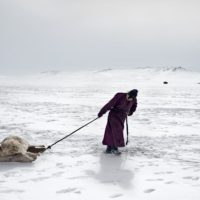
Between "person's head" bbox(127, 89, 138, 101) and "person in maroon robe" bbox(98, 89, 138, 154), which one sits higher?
"person's head" bbox(127, 89, 138, 101)

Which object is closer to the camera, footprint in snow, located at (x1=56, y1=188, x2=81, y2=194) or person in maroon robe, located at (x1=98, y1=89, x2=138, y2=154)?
footprint in snow, located at (x1=56, y1=188, x2=81, y2=194)

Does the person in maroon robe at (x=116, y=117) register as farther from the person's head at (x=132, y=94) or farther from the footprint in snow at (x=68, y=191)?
the footprint in snow at (x=68, y=191)

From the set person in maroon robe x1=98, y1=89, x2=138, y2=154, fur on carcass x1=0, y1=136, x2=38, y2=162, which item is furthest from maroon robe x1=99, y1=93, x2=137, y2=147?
fur on carcass x1=0, y1=136, x2=38, y2=162

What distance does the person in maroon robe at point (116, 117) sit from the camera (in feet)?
24.4

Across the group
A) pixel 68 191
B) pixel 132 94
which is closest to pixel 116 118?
pixel 132 94

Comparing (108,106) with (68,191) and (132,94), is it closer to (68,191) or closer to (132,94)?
(132,94)

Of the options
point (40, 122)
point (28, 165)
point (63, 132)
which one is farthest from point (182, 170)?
point (40, 122)

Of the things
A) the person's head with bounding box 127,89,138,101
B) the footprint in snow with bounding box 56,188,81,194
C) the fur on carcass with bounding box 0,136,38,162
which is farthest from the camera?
the person's head with bounding box 127,89,138,101

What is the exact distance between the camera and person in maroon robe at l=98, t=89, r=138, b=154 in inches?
293

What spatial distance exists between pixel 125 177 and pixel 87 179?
61cm

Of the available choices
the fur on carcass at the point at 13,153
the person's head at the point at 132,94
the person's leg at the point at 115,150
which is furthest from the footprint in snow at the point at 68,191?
the person's head at the point at 132,94

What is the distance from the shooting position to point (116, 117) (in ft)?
24.9

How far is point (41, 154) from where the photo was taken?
7.24m

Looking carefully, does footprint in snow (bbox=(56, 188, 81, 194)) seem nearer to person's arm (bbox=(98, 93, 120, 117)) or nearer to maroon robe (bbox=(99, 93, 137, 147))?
maroon robe (bbox=(99, 93, 137, 147))
